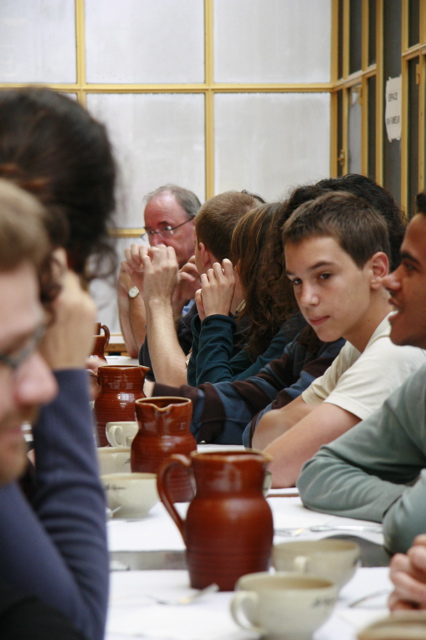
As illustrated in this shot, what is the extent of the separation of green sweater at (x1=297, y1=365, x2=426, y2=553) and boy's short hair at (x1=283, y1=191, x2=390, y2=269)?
539 millimetres

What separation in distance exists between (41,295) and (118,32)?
6.11 metres

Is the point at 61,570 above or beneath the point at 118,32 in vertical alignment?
beneath

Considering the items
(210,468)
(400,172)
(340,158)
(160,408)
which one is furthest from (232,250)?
(340,158)

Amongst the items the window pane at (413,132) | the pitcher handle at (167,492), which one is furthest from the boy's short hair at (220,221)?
the pitcher handle at (167,492)

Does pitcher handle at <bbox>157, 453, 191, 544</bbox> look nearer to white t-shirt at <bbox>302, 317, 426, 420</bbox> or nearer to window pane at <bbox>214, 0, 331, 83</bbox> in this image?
white t-shirt at <bbox>302, 317, 426, 420</bbox>

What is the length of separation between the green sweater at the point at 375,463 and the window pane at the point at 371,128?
4395 mm

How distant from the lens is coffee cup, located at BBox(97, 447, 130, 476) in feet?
5.57

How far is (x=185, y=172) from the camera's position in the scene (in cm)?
665

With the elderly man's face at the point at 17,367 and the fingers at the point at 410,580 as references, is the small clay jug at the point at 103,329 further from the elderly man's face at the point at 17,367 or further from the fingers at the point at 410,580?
the elderly man's face at the point at 17,367

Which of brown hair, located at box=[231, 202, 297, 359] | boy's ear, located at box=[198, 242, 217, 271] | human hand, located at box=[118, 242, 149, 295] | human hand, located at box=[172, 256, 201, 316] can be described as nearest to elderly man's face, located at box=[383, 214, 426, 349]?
brown hair, located at box=[231, 202, 297, 359]

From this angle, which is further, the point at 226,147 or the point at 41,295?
the point at 226,147

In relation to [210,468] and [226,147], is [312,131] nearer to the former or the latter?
[226,147]

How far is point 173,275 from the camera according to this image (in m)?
3.16

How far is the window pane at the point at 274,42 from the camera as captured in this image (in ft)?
21.5
